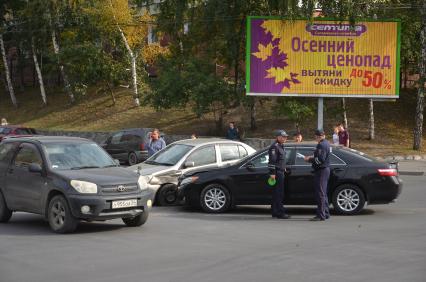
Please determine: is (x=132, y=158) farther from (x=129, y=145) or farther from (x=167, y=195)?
(x=167, y=195)

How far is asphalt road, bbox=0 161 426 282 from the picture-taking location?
775cm

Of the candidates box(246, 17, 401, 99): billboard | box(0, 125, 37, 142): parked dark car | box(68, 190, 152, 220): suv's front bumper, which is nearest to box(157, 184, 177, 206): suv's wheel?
box(68, 190, 152, 220): suv's front bumper

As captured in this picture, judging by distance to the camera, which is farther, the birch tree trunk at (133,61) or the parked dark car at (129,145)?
the birch tree trunk at (133,61)

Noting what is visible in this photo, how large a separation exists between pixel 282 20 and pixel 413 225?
1670 cm

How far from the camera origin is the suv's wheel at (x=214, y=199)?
13438mm

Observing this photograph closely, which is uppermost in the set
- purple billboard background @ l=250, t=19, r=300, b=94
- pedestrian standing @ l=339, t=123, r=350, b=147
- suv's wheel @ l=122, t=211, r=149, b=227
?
purple billboard background @ l=250, t=19, r=300, b=94

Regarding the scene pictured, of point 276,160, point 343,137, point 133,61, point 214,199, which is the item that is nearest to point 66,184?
point 214,199

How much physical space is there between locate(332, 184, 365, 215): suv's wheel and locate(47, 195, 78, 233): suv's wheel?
5.24 m

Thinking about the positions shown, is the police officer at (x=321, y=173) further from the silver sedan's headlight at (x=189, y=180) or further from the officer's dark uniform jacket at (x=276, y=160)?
the silver sedan's headlight at (x=189, y=180)

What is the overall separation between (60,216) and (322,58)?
18878 millimetres

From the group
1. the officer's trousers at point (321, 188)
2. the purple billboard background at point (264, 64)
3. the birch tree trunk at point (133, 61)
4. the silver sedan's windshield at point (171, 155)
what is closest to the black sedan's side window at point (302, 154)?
the officer's trousers at point (321, 188)

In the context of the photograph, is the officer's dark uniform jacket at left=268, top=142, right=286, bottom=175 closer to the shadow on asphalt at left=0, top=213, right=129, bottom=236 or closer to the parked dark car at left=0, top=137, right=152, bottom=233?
the parked dark car at left=0, top=137, right=152, bottom=233

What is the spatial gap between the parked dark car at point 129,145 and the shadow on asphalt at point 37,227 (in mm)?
15481

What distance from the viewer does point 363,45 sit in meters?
27.6
